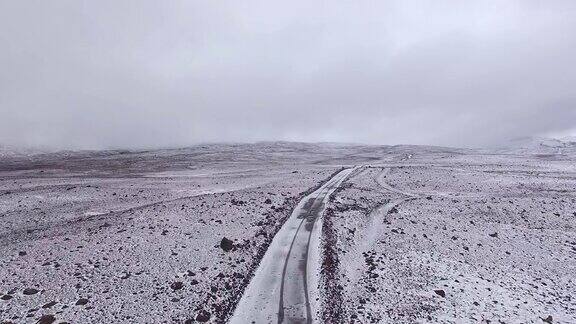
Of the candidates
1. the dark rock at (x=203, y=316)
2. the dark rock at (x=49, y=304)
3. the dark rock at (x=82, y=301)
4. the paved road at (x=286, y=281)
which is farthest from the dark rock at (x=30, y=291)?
the paved road at (x=286, y=281)

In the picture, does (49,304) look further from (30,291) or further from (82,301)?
(30,291)

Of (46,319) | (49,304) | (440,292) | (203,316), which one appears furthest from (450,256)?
(49,304)

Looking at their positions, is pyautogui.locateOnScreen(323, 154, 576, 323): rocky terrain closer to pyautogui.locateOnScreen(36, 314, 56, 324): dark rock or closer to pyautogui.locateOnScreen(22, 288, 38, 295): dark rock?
pyautogui.locateOnScreen(36, 314, 56, 324): dark rock

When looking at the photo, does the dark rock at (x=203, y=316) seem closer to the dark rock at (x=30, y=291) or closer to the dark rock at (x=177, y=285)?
the dark rock at (x=177, y=285)

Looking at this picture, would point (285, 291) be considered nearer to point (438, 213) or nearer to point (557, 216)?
point (438, 213)

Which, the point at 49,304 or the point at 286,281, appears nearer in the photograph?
the point at 49,304

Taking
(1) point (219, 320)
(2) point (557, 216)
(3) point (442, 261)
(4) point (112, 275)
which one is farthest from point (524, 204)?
(4) point (112, 275)

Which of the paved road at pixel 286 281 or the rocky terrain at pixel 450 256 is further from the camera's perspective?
the rocky terrain at pixel 450 256
